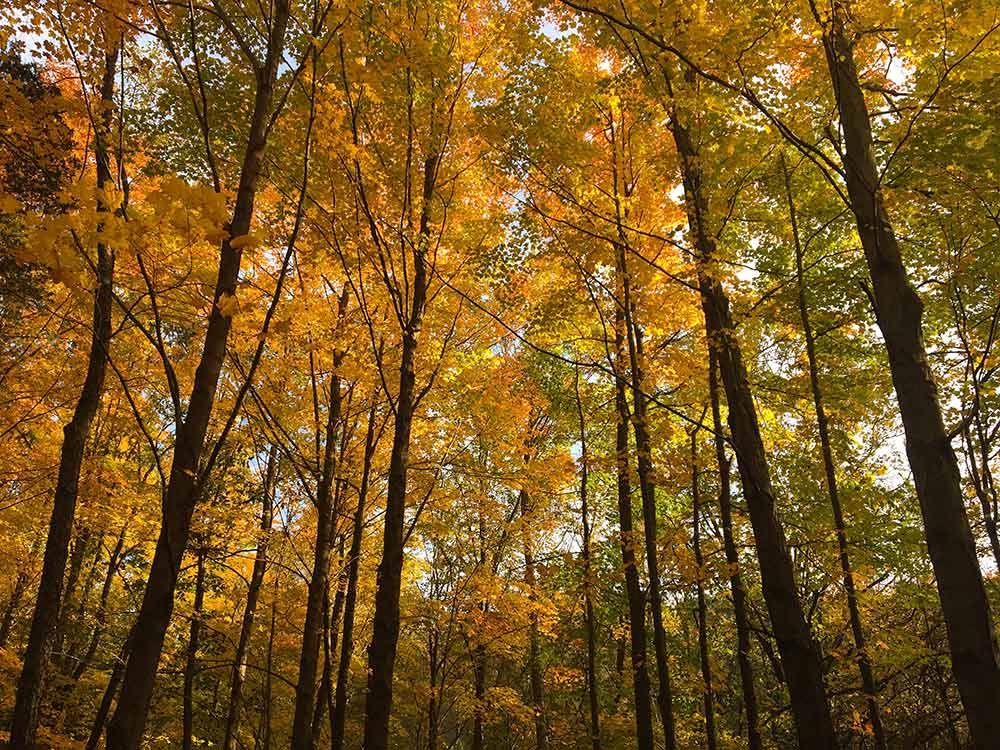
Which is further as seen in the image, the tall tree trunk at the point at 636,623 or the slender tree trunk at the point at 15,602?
the slender tree trunk at the point at 15,602

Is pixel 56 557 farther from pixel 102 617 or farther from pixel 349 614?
pixel 102 617

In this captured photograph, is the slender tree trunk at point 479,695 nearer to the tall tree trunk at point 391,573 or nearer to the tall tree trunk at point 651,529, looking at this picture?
the tall tree trunk at point 651,529

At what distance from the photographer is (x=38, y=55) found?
15.8 feet

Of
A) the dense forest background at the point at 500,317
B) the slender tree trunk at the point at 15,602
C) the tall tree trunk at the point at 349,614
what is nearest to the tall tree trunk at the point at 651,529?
the dense forest background at the point at 500,317

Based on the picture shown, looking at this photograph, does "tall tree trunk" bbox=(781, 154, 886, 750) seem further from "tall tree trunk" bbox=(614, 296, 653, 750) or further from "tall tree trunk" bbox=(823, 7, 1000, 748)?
"tall tree trunk" bbox=(823, 7, 1000, 748)

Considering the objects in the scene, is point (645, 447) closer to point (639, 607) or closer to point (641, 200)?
point (639, 607)

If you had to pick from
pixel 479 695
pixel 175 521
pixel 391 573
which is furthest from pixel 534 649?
pixel 175 521

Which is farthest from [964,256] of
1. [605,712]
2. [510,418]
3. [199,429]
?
[605,712]

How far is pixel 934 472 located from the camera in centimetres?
262

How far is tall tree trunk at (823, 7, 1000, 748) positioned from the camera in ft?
7.89

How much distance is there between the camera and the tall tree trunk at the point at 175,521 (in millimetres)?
2152

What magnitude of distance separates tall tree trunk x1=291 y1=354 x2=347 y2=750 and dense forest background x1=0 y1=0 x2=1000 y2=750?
5 cm

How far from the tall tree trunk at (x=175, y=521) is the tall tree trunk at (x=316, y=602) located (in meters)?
4.33

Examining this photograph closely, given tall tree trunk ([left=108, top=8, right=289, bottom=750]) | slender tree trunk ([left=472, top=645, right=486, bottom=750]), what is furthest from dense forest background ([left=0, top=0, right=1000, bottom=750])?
slender tree trunk ([left=472, top=645, right=486, bottom=750])
